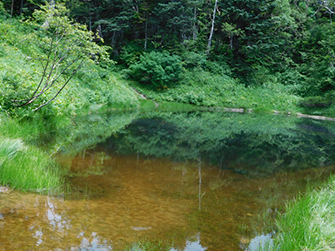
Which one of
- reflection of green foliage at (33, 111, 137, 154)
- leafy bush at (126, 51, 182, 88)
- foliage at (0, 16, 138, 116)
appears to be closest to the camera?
foliage at (0, 16, 138, 116)

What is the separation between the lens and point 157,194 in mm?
4832

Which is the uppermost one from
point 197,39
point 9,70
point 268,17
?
point 268,17

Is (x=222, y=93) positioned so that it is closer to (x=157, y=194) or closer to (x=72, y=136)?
(x=72, y=136)

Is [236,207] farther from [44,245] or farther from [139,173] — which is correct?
[44,245]

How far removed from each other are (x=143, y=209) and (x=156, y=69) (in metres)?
23.2

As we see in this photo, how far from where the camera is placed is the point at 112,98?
1972 cm

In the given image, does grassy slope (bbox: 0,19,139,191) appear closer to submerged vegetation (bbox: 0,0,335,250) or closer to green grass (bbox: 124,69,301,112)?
submerged vegetation (bbox: 0,0,335,250)

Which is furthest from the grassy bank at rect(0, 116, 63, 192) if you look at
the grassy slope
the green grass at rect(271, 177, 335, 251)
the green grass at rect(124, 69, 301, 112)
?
the green grass at rect(124, 69, 301, 112)

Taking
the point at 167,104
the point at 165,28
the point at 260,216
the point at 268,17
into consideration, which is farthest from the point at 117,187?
the point at 268,17

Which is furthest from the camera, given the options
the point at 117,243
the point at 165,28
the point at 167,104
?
the point at 165,28

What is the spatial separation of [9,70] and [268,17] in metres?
30.4

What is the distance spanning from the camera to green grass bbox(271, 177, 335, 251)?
2.96 metres

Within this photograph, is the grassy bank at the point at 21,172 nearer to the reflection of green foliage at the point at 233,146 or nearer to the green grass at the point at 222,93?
the reflection of green foliage at the point at 233,146

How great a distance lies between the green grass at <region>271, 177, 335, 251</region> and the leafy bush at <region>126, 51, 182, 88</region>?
23.4m
